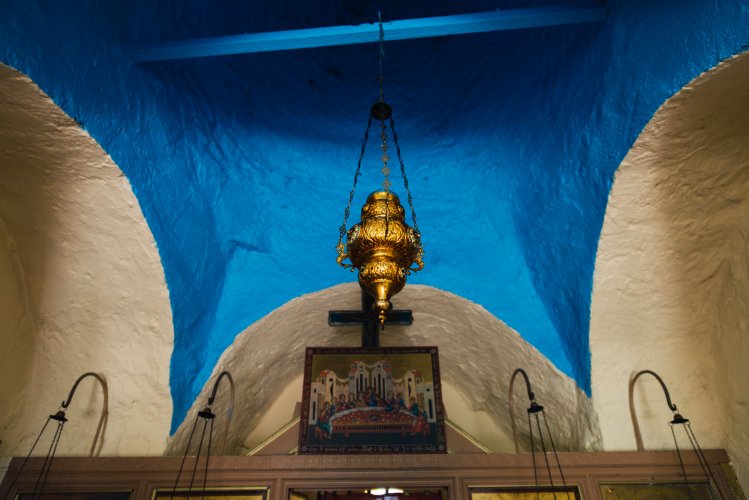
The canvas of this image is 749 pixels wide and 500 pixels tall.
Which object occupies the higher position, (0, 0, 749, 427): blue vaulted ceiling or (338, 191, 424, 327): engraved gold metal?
(0, 0, 749, 427): blue vaulted ceiling

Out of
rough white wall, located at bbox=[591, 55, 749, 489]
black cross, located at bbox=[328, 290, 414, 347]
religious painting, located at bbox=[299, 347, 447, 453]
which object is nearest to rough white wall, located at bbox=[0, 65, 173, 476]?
religious painting, located at bbox=[299, 347, 447, 453]

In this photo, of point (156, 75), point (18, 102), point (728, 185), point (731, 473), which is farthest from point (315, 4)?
point (731, 473)

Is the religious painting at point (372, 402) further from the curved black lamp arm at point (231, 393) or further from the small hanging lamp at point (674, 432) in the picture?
the small hanging lamp at point (674, 432)

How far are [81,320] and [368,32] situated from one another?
224 centimetres

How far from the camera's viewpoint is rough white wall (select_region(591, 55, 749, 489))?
2.34 metres

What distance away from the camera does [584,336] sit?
9.27 feet

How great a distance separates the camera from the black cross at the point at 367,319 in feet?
11.2

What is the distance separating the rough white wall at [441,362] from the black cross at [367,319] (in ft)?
0.28

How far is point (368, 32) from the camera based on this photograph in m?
2.08

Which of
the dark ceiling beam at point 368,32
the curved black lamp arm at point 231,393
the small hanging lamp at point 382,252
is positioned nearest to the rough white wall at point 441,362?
the curved black lamp arm at point 231,393

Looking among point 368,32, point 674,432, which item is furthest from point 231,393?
point 674,432

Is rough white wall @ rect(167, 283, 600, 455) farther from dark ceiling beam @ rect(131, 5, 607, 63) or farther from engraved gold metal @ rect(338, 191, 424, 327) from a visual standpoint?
dark ceiling beam @ rect(131, 5, 607, 63)

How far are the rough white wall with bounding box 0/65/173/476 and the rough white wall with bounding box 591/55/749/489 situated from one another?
2.44m

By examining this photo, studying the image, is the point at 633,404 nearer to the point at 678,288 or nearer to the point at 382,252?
the point at 678,288
